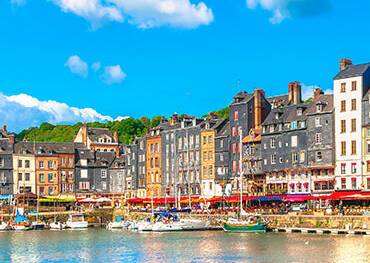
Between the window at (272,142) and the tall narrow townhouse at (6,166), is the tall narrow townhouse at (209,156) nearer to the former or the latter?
the window at (272,142)

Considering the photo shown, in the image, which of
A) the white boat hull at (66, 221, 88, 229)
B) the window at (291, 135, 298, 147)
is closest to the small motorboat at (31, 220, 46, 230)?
the white boat hull at (66, 221, 88, 229)

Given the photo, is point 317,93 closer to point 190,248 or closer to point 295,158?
point 295,158

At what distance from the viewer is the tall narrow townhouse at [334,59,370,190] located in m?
87.6

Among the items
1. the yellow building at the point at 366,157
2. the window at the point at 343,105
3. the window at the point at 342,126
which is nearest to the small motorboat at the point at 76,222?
the window at the point at 342,126

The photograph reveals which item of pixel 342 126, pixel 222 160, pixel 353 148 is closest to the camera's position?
pixel 353 148

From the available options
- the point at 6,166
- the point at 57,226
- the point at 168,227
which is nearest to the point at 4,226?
the point at 57,226

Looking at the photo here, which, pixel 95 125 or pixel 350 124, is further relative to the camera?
pixel 95 125

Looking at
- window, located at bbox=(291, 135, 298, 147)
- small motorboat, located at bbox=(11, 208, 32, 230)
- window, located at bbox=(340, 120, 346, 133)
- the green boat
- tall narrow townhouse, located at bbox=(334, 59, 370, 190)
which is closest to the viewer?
the green boat

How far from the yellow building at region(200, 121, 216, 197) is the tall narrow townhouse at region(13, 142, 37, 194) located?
30.0 meters

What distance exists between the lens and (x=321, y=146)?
91.1 metres

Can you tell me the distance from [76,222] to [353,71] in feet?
132

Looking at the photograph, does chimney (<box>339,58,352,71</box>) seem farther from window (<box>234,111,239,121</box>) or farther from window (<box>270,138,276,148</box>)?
window (<box>234,111,239,121</box>)

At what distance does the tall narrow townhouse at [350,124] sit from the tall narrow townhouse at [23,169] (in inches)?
2145

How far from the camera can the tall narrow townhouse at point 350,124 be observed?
87.6 m
